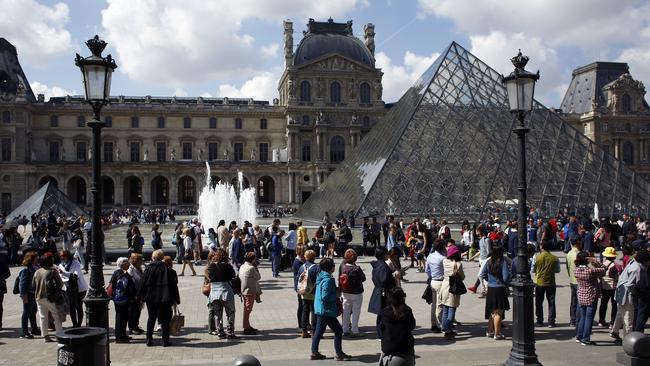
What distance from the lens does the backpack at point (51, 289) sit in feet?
23.5

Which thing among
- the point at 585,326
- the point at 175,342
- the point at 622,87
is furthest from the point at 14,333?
the point at 622,87

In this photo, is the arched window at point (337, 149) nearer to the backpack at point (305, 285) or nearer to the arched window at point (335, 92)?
the arched window at point (335, 92)

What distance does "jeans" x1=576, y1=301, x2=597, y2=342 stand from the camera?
22.6ft

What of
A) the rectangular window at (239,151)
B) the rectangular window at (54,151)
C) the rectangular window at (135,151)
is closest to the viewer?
the rectangular window at (54,151)

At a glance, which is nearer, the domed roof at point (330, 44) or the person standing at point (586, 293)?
the person standing at point (586, 293)

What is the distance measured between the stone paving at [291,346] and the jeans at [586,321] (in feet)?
0.52

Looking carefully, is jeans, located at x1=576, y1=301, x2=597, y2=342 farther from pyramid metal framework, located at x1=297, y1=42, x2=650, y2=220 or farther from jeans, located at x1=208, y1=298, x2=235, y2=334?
pyramid metal framework, located at x1=297, y1=42, x2=650, y2=220

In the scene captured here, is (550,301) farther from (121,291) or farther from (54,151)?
(54,151)

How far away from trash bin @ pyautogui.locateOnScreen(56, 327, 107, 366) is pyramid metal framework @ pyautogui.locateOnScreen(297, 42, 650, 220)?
1622 centimetres

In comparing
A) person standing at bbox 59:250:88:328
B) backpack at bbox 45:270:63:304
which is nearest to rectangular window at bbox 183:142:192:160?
person standing at bbox 59:250:88:328

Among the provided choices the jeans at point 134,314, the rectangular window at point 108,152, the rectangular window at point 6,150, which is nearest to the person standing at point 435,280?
the jeans at point 134,314

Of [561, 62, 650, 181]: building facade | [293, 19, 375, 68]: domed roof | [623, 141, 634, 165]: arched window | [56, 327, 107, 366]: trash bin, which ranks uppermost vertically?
[293, 19, 375, 68]: domed roof

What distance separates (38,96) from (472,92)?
1907 inches

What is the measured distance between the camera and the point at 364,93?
57906 mm
